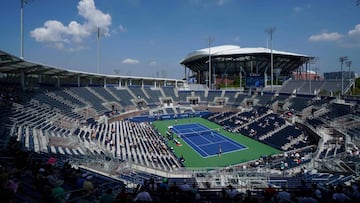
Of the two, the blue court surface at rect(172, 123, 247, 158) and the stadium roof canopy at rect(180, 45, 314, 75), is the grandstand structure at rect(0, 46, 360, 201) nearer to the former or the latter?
the blue court surface at rect(172, 123, 247, 158)

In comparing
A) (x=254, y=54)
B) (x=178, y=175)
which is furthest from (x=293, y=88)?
(x=178, y=175)

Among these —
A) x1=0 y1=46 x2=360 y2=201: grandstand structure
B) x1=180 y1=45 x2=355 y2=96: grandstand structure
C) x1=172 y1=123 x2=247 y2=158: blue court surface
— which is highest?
x1=180 y1=45 x2=355 y2=96: grandstand structure

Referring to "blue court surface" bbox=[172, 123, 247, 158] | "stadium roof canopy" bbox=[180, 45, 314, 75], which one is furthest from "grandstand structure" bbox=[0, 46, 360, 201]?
"stadium roof canopy" bbox=[180, 45, 314, 75]

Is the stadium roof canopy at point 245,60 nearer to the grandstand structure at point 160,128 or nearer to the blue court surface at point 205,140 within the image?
the grandstand structure at point 160,128

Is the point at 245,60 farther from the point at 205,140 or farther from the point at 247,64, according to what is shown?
the point at 205,140

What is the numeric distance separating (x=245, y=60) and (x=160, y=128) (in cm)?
4766

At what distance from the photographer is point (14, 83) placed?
30.6 m

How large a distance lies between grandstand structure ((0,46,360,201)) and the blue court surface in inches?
65.3

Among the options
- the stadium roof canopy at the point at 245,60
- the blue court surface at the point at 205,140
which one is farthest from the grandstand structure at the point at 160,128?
the stadium roof canopy at the point at 245,60

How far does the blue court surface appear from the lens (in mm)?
25195

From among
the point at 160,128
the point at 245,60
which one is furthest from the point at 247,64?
the point at 160,128

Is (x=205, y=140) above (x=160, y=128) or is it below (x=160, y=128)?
below

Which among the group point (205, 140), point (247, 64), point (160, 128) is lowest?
point (205, 140)

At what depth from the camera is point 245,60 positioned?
7494 centimetres
